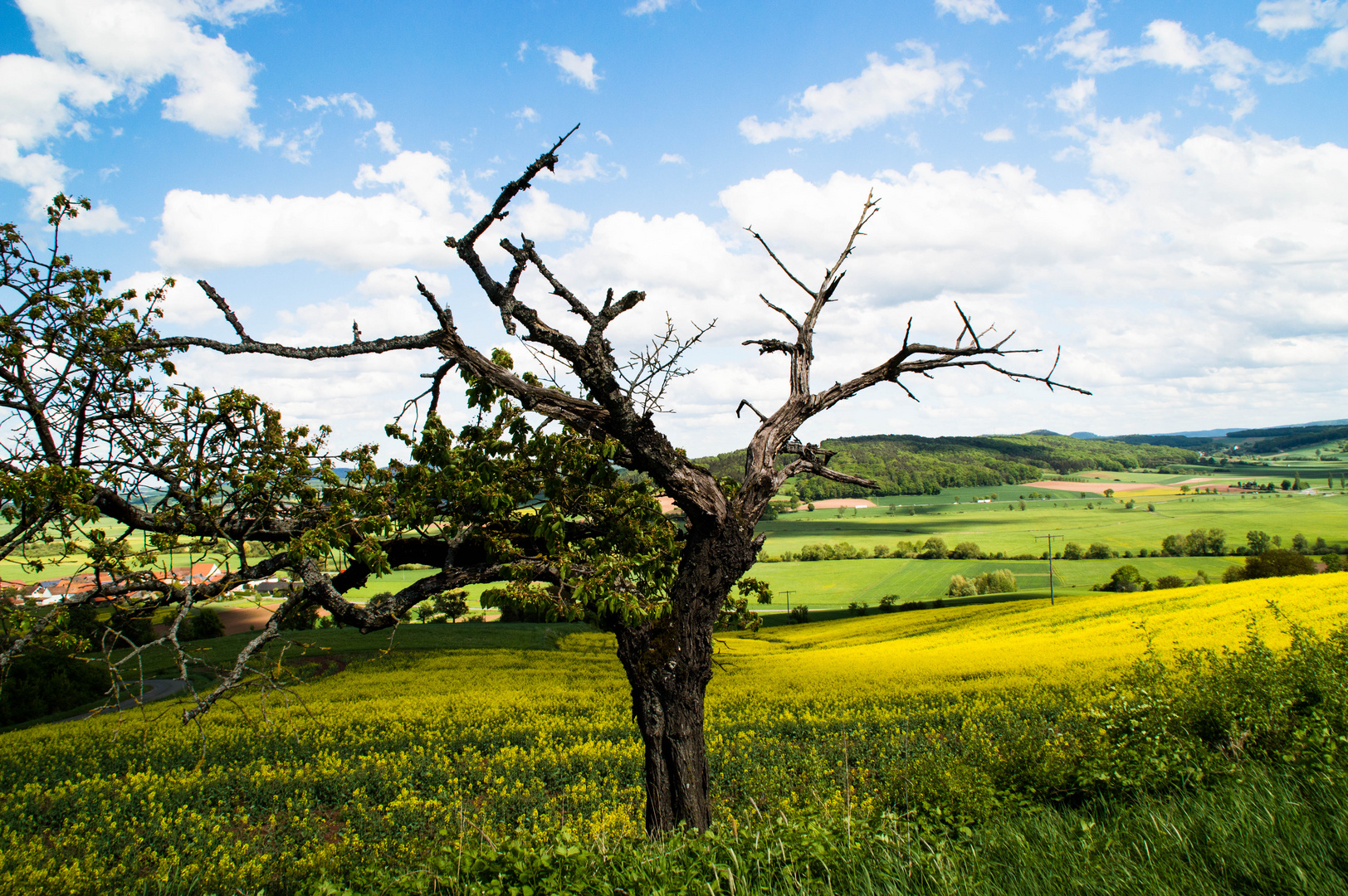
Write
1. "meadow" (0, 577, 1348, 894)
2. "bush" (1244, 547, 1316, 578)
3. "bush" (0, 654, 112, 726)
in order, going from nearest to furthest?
"meadow" (0, 577, 1348, 894), "bush" (0, 654, 112, 726), "bush" (1244, 547, 1316, 578)

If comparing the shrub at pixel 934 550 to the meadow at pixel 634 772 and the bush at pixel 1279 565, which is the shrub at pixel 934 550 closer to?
the bush at pixel 1279 565

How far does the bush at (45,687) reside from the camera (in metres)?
20.8

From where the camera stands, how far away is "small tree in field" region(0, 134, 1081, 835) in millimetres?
5387

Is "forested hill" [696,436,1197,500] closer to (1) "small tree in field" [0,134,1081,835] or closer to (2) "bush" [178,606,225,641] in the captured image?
(2) "bush" [178,606,225,641]

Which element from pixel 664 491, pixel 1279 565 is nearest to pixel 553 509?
pixel 664 491

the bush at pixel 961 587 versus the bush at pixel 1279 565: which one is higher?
the bush at pixel 1279 565

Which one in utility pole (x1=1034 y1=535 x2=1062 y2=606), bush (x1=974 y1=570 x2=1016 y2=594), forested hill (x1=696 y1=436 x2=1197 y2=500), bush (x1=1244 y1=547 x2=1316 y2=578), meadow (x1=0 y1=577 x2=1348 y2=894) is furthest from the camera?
forested hill (x1=696 y1=436 x2=1197 y2=500)

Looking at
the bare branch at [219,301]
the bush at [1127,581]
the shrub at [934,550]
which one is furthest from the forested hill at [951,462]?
the bare branch at [219,301]

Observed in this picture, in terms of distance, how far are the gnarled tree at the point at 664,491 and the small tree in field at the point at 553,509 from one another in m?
0.02

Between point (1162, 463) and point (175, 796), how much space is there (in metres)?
242

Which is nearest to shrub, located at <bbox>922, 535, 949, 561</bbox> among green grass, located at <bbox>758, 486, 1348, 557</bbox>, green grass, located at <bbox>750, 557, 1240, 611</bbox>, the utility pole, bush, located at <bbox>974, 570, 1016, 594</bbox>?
green grass, located at <bbox>750, 557, 1240, 611</bbox>

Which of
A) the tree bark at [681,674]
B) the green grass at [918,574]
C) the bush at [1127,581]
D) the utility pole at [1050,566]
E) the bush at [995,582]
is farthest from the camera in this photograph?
the bush at [995,582]

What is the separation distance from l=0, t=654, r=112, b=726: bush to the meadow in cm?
451

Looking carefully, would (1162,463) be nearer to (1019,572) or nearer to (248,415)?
(1019,572)
